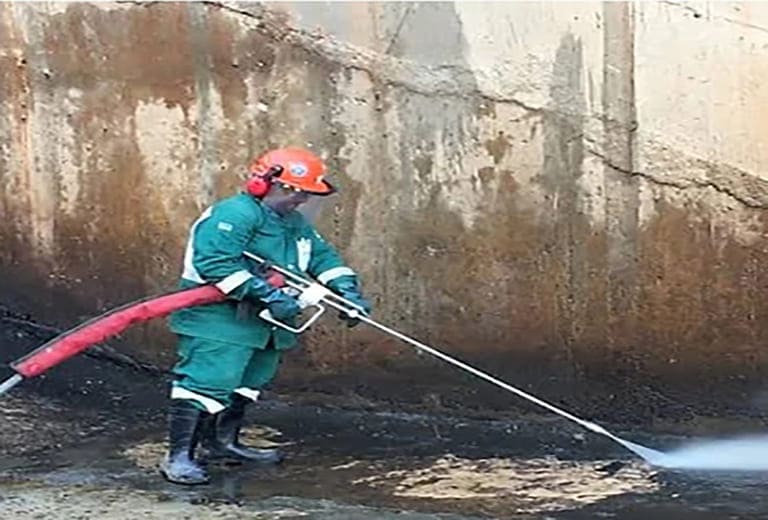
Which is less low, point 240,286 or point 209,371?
point 240,286

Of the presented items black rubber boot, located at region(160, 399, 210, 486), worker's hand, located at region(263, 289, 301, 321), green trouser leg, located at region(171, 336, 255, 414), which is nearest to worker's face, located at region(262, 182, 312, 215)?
worker's hand, located at region(263, 289, 301, 321)

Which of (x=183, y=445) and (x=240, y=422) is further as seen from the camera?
(x=240, y=422)

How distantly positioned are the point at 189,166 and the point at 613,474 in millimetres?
2438

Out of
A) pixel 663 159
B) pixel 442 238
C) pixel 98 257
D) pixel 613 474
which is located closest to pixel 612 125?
pixel 663 159

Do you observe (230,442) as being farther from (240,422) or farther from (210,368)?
(210,368)

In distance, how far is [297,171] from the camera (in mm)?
6363

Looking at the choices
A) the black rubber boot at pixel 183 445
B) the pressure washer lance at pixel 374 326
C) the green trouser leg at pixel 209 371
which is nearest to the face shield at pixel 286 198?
the pressure washer lance at pixel 374 326

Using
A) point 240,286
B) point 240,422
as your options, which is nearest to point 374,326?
point 240,422

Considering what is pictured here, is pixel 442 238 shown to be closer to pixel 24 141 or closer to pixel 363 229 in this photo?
pixel 363 229

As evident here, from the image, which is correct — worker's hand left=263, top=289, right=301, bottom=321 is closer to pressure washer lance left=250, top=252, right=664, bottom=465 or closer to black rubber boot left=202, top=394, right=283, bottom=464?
pressure washer lance left=250, top=252, right=664, bottom=465

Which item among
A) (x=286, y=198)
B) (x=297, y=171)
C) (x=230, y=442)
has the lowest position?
(x=230, y=442)

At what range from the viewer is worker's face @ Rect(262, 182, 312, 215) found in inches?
251

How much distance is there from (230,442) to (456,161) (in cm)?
155

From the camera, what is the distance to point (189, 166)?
760 cm
